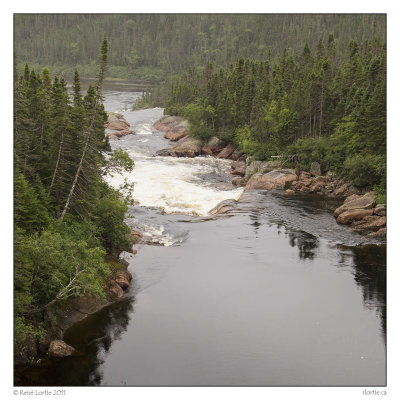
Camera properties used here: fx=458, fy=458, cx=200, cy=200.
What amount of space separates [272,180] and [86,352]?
42.3 metres

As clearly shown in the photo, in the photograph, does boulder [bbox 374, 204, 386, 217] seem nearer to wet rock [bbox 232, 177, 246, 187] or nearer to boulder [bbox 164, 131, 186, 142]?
wet rock [bbox 232, 177, 246, 187]

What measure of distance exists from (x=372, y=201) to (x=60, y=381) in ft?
125

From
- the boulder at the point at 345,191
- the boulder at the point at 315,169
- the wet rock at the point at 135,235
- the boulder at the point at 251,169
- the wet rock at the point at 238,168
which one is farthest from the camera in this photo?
the wet rock at the point at 238,168

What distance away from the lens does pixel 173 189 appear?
5947 centimetres

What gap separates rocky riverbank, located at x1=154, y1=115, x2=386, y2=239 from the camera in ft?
155

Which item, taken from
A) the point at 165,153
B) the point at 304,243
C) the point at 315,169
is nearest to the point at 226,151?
the point at 165,153

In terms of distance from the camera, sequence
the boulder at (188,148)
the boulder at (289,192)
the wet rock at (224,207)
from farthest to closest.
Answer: the boulder at (188,148) → the boulder at (289,192) → the wet rock at (224,207)

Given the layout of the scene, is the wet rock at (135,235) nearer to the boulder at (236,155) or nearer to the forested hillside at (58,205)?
the forested hillside at (58,205)

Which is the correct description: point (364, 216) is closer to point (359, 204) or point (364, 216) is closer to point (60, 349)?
point (359, 204)

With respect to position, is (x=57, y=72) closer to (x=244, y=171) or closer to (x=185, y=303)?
(x=244, y=171)

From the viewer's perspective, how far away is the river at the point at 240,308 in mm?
23812

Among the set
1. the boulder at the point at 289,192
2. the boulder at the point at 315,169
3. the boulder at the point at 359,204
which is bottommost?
the boulder at the point at 359,204

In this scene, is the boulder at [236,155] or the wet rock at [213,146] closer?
the boulder at [236,155]

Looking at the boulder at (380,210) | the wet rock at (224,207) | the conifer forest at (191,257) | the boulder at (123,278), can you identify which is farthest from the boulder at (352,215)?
the boulder at (123,278)
